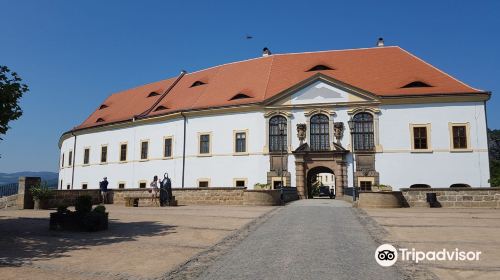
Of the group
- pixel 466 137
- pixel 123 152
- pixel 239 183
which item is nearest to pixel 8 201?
pixel 239 183

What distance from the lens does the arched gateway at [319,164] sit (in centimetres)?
3019

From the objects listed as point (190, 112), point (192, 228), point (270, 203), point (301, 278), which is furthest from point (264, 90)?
point (301, 278)

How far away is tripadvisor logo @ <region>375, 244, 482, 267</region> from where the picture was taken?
27.2ft

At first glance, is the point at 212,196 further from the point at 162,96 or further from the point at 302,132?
the point at 162,96

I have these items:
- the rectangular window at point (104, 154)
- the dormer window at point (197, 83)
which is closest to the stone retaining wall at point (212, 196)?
the rectangular window at point (104, 154)

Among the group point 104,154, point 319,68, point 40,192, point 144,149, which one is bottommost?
point 40,192

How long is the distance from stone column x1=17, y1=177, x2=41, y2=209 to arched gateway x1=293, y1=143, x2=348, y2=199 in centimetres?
1792

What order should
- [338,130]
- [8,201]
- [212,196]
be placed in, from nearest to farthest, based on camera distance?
[8,201] → [212,196] → [338,130]

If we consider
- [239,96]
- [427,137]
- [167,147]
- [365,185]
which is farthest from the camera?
[167,147]

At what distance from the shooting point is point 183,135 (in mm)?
35219

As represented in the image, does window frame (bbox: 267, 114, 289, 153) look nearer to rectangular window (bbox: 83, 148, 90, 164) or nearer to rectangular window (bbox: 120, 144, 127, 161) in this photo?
rectangular window (bbox: 120, 144, 127, 161)

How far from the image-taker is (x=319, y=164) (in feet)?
101

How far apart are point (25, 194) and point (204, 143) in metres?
15.2

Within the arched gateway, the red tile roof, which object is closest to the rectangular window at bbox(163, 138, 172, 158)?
the red tile roof
